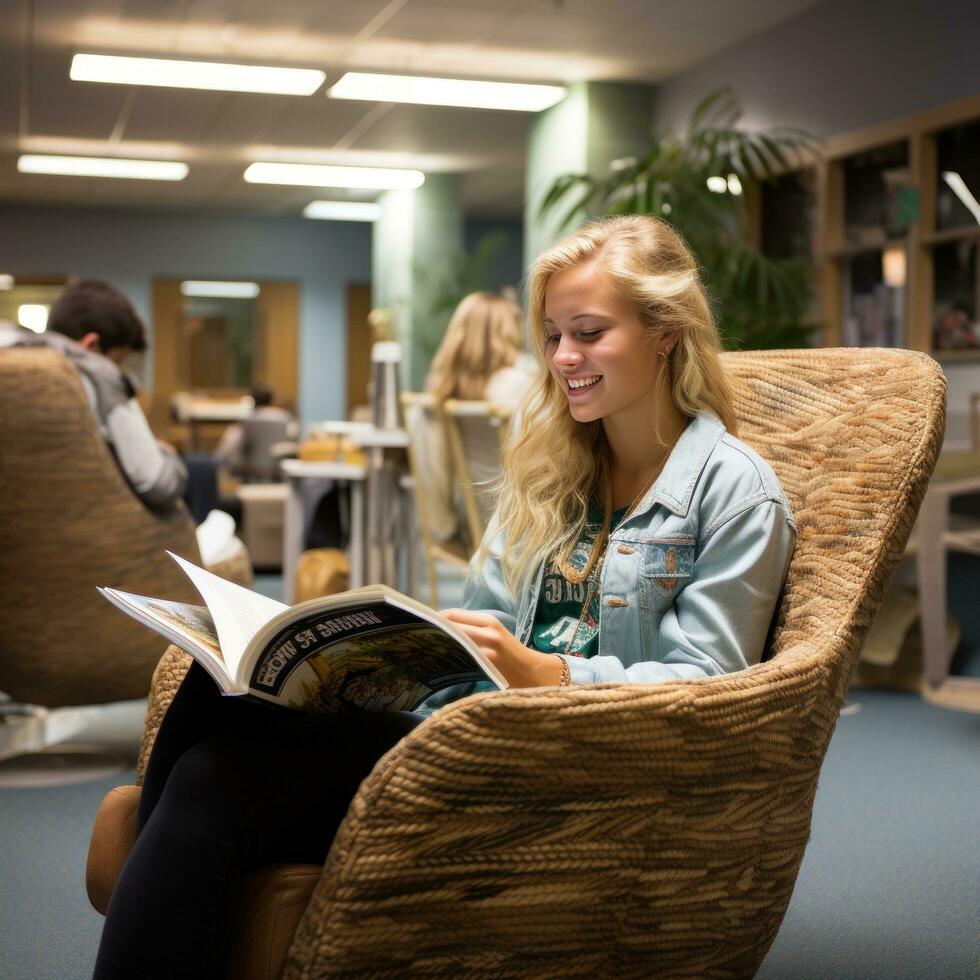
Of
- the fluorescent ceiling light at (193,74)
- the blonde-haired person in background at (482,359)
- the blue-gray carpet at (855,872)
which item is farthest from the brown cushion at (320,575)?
the fluorescent ceiling light at (193,74)

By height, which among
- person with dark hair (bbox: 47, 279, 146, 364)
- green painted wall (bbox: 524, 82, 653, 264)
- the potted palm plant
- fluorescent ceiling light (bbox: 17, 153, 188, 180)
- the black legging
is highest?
fluorescent ceiling light (bbox: 17, 153, 188, 180)

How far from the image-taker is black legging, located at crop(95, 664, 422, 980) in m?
1.03

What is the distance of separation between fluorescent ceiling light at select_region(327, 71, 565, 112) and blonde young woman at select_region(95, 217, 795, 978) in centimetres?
613

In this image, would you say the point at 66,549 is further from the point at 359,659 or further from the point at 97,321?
the point at 359,659

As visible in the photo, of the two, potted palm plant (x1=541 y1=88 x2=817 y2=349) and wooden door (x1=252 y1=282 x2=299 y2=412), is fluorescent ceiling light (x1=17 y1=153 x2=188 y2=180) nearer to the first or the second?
wooden door (x1=252 y1=282 x2=299 y2=412)

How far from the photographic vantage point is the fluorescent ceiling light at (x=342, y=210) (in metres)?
11.7

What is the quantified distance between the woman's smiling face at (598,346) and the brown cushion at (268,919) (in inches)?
25.5

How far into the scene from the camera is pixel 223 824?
3.46 ft

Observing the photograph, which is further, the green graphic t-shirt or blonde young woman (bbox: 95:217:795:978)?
the green graphic t-shirt

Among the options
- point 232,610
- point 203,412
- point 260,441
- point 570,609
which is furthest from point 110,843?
point 203,412

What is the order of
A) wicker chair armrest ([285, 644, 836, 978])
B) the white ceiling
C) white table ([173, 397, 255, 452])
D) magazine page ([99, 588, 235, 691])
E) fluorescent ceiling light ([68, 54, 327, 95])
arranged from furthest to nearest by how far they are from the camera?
white table ([173, 397, 255, 452])
fluorescent ceiling light ([68, 54, 327, 95])
the white ceiling
magazine page ([99, 588, 235, 691])
wicker chair armrest ([285, 644, 836, 978])

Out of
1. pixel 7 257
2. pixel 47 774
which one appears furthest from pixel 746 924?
pixel 7 257

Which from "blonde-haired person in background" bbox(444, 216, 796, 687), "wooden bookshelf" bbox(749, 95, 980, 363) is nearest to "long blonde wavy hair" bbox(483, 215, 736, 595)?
"blonde-haired person in background" bbox(444, 216, 796, 687)

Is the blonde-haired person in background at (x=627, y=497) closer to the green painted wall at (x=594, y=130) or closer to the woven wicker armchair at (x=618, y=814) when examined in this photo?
the woven wicker armchair at (x=618, y=814)
